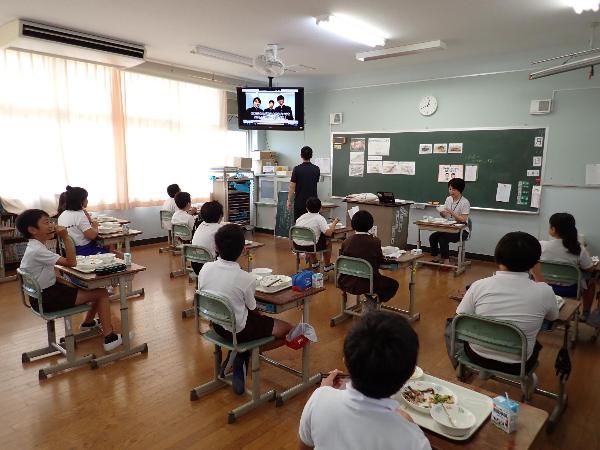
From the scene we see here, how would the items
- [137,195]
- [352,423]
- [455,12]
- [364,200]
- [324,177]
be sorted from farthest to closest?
1. [324,177]
2. [137,195]
3. [364,200]
4. [455,12]
5. [352,423]

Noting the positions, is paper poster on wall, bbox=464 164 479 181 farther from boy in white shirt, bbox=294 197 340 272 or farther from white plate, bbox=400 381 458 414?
white plate, bbox=400 381 458 414

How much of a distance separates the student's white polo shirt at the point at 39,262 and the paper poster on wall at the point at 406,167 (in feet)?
19.3

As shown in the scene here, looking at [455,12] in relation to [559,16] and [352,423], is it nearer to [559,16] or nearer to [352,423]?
[559,16]

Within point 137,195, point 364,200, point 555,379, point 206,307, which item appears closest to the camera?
point 206,307

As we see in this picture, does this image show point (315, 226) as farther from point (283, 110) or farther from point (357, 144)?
point (357, 144)

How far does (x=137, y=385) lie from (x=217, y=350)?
0.67 m

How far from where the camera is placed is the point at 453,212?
6578 millimetres

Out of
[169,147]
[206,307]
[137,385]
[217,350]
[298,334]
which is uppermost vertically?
[169,147]

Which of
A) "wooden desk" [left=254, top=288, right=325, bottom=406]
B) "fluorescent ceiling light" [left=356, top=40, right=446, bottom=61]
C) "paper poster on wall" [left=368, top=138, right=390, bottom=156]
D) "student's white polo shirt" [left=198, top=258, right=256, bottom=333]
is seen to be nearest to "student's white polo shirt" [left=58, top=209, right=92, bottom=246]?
"student's white polo shirt" [left=198, top=258, right=256, bottom=333]

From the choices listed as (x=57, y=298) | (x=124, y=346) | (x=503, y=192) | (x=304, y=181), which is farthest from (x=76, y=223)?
(x=503, y=192)

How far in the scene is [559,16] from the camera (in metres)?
4.59

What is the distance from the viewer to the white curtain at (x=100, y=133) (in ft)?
20.1

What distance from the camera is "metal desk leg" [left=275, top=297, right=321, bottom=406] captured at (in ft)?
9.66

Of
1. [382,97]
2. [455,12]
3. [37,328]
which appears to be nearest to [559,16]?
[455,12]
